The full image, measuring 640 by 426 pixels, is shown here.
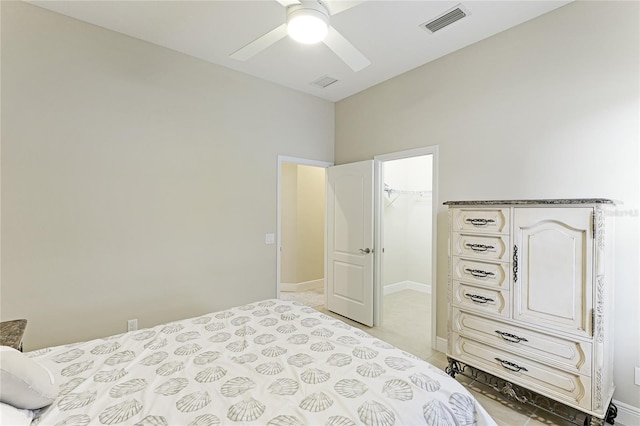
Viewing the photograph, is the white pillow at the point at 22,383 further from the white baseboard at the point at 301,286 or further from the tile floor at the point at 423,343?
the white baseboard at the point at 301,286

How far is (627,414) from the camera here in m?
1.96

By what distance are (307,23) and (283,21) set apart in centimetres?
102

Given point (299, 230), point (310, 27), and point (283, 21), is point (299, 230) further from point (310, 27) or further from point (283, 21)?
point (310, 27)

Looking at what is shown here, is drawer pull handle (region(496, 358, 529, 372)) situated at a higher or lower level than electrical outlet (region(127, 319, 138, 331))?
lower

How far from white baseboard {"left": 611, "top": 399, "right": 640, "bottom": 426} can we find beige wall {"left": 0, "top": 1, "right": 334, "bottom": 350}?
3.11 metres

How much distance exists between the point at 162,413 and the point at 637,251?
2.87 metres

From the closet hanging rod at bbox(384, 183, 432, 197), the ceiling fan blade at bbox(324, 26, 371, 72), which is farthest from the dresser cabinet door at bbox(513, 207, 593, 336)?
the closet hanging rod at bbox(384, 183, 432, 197)

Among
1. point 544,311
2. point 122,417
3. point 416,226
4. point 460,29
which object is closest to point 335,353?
A: point 122,417

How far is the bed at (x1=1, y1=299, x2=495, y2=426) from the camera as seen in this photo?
109 cm

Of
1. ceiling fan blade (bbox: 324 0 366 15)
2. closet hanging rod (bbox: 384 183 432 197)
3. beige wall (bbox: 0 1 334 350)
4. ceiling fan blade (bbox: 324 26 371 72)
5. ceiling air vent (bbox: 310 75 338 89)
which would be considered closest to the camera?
ceiling fan blade (bbox: 324 0 366 15)

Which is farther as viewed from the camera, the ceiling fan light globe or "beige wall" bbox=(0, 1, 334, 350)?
"beige wall" bbox=(0, 1, 334, 350)

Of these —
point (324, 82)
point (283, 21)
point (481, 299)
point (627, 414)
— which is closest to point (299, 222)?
point (324, 82)

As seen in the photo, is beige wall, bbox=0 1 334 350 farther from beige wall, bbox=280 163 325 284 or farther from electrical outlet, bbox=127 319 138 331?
beige wall, bbox=280 163 325 284

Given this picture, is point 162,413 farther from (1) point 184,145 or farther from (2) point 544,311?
(1) point 184,145
